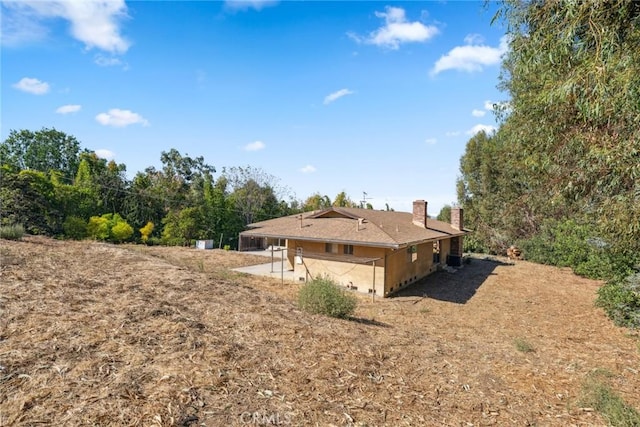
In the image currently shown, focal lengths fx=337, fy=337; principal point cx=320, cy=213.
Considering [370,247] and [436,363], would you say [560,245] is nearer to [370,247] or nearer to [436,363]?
[370,247]

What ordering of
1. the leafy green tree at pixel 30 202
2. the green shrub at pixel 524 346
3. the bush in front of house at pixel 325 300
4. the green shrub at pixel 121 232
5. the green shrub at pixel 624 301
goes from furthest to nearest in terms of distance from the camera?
the green shrub at pixel 121 232
the leafy green tree at pixel 30 202
the green shrub at pixel 624 301
the bush in front of house at pixel 325 300
the green shrub at pixel 524 346

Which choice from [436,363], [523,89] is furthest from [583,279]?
[436,363]

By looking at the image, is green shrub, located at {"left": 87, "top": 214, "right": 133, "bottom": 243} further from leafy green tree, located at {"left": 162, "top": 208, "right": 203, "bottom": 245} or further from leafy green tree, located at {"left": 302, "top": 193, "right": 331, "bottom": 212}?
leafy green tree, located at {"left": 302, "top": 193, "right": 331, "bottom": 212}

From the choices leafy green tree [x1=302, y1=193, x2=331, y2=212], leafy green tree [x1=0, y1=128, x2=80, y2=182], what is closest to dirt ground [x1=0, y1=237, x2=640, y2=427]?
leafy green tree [x1=302, y1=193, x2=331, y2=212]

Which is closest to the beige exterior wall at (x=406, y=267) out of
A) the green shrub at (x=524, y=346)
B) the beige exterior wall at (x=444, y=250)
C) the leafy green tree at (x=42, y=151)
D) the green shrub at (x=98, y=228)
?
the beige exterior wall at (x=444, y=250)

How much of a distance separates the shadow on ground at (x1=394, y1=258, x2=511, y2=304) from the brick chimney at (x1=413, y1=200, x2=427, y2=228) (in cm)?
346

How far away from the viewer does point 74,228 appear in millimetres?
27219

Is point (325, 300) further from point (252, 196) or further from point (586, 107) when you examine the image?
point (252, 196)

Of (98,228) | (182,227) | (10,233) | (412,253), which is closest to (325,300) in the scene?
(412,253)

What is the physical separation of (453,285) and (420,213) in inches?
216

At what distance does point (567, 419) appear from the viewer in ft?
15.8

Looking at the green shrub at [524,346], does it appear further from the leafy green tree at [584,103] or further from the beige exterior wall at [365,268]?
the beige exterior wall at [365,268]

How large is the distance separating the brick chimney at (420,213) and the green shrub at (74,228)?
26138 mm

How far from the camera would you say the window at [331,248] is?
1762 centimetres
